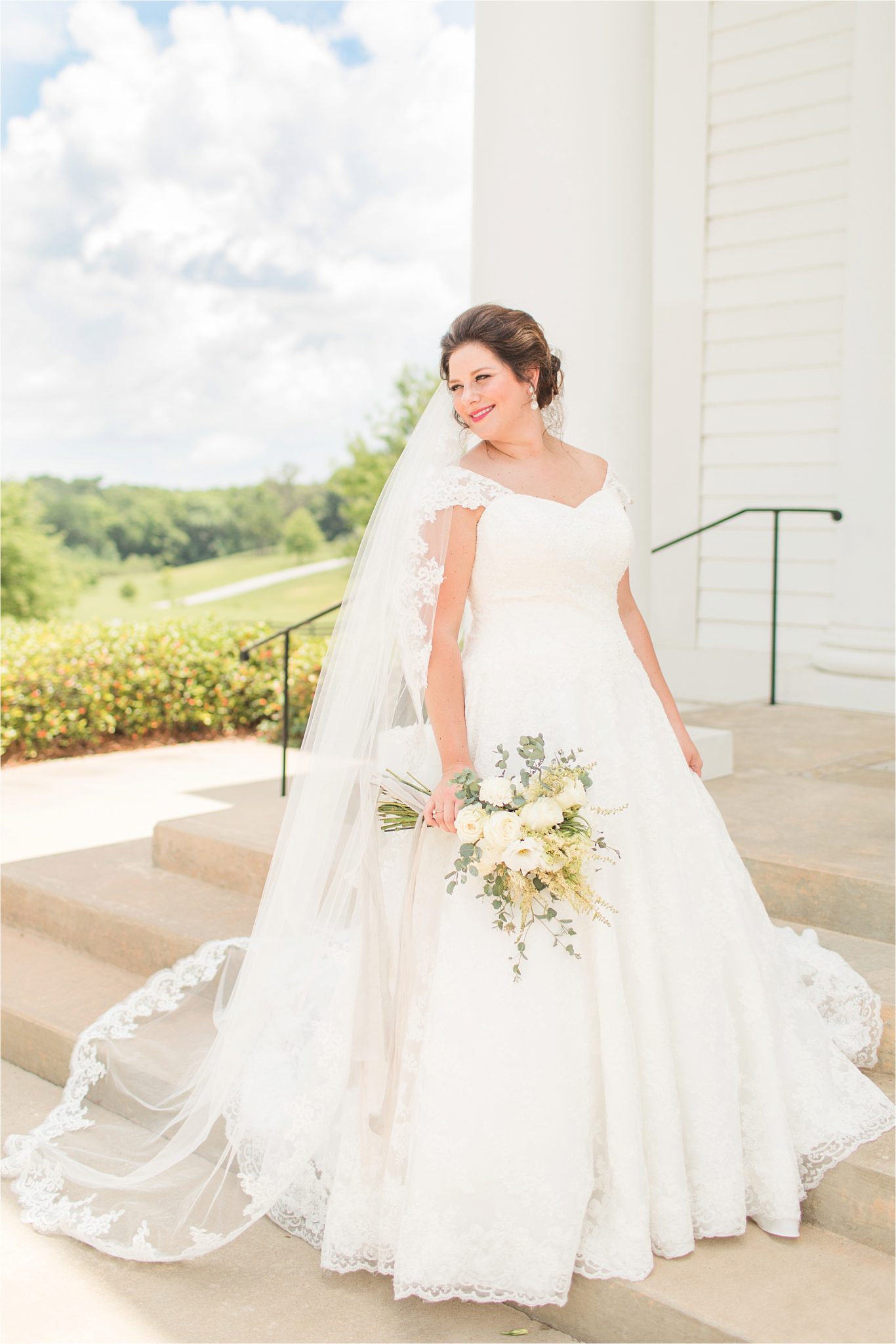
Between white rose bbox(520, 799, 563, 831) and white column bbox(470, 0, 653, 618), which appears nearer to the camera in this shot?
white rose bbox(520, 799, 563, 831)

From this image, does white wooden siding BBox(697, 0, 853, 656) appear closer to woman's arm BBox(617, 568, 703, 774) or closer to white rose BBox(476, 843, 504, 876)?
woman's arm BBox(617, 568, 703, 774)

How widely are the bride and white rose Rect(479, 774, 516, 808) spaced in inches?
6.1

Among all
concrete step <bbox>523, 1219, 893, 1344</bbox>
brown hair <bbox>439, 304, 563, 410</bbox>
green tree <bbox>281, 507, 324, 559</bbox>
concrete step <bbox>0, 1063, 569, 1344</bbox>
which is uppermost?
brown hair <bbox>439, 304, 563, 410</bbox>

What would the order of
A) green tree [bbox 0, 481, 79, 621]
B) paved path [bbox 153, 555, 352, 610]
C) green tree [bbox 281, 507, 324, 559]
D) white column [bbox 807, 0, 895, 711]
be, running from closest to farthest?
white column [bbox 807, 0, 895, 711] → green tree [bbox 0, 481, 79, 621] → paved path [bbox 153, 555, 352, 610] → green tree [bbox 281, 507, 324, 559]

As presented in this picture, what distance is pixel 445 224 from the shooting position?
2380 centimetres

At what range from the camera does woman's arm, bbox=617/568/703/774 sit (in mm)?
3115

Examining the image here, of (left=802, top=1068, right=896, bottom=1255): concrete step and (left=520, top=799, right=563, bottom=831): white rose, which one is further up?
(left=520, top=799, right=563, bottom=831): white rose

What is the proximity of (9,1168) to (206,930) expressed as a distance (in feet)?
4.00

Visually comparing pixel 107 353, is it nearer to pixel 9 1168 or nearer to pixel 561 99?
pixel 561 99

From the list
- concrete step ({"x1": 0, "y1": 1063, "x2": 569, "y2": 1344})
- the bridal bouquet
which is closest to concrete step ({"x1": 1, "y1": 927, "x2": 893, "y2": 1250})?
concrete step ({"x1": 0, "y1": 1063, "x2": 569, "y2": 1344})

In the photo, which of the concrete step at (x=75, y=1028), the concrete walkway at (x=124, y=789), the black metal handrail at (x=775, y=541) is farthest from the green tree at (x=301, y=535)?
the concrete step at (x=75, y=1028)

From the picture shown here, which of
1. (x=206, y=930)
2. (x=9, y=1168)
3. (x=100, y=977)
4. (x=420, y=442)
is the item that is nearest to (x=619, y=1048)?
(x=420, y=442)

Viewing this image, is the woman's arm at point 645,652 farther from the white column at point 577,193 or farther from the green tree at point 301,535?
the green tree at point 301,535

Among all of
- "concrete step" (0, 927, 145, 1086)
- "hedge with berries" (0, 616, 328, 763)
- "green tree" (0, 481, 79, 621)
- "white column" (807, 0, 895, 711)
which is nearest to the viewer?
"concrete step" (0, 927, 145, 1086)
